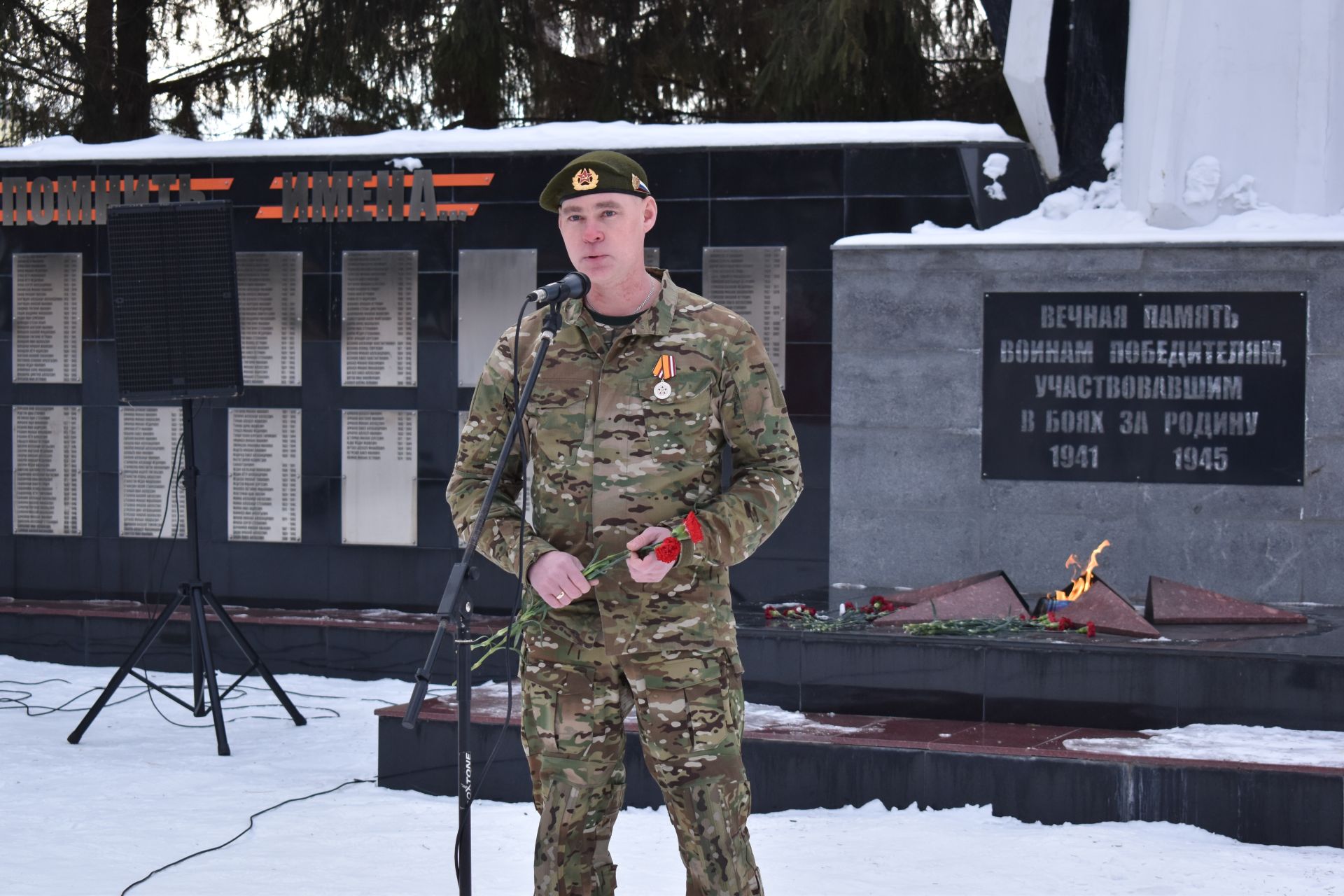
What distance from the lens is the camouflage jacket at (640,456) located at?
3.07m

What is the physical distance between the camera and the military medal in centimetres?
310

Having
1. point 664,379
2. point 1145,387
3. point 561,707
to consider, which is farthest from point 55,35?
point 561,707

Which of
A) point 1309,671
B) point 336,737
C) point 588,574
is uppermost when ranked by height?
point 588,574

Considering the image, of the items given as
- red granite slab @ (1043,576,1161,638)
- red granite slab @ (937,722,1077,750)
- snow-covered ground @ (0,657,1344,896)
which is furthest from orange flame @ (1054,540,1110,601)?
snow-covered ground @ (0,657,1344,896)

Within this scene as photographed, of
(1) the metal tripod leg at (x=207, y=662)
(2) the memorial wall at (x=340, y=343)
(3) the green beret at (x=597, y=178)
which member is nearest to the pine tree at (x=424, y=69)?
(2) the memorial wall at (x=340, y=343)

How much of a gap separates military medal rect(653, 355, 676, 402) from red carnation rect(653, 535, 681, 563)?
0.32 m

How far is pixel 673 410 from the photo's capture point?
310cm

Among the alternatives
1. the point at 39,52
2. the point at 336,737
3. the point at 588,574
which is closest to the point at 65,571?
the point at 336,737

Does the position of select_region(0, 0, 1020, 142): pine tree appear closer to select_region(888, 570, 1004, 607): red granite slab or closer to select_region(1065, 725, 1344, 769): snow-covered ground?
select_region(888, 570, 1004, 607): red granite slab

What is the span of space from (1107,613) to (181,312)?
383cm

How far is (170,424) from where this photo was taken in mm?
8836

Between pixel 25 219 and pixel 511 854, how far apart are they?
19.0ft

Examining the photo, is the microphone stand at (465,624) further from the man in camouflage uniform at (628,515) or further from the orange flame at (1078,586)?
the orange flame at (1078,586)

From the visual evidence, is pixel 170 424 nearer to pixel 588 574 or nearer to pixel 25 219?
pixel 25 219
